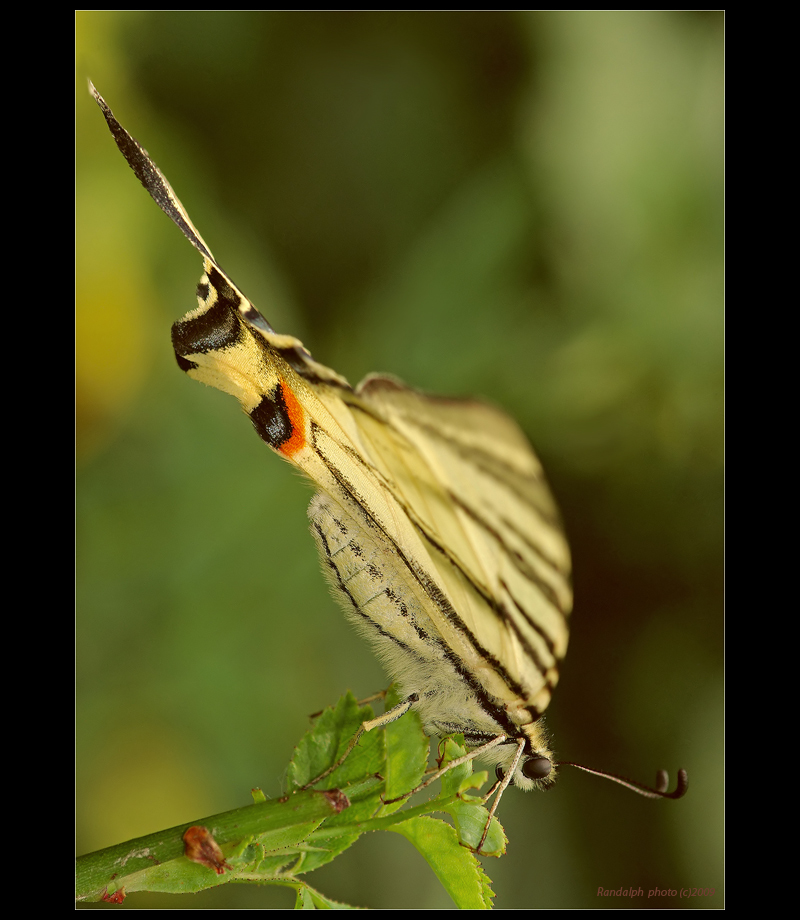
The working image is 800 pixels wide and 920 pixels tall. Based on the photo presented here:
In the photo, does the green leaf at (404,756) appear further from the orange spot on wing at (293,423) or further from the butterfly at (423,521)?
the orange spot on wing at (293,423)

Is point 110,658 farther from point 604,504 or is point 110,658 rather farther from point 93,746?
point 604,504

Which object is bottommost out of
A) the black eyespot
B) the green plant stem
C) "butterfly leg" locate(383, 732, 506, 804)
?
the green plant stem

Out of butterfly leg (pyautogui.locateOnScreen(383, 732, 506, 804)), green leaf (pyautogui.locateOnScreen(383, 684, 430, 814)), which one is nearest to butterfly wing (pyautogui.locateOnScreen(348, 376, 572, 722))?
butterfly leg (pyautogui.locateOnScreen(383, 732, 506, 804))

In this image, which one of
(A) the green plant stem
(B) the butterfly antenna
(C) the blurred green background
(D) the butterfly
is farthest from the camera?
(C) the blurred green background

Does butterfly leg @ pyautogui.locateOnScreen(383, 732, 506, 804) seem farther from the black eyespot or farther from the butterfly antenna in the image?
the butterfly antenna

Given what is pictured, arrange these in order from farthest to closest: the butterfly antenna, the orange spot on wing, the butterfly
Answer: the butterfly antenna, the orange spot on wing, the butterfly

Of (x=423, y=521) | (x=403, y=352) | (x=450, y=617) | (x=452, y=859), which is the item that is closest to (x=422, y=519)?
(x=423, y=521)
